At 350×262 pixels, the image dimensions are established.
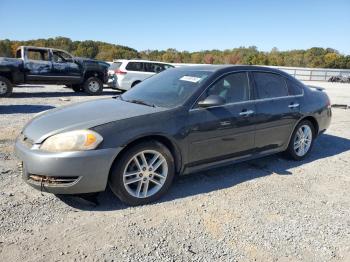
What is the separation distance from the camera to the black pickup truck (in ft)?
42.0

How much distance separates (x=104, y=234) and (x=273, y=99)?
124 inches

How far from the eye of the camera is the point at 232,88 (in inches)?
187

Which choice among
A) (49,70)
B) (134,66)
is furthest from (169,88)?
(134,66)

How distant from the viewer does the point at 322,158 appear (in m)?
6.03

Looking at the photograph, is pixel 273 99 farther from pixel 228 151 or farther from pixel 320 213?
pixel 320 213

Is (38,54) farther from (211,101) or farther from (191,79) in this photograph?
(211,101)

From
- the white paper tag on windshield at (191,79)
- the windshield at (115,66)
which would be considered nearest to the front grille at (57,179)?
the white paper tag on windshield at (191,79)

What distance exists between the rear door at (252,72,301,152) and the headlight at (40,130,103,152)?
2.34m

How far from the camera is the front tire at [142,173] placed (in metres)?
3.69

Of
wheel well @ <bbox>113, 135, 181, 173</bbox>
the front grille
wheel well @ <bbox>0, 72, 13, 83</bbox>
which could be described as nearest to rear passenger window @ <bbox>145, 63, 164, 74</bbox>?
wheel well @ <bbox>0, 72, 13, 83</bbox>

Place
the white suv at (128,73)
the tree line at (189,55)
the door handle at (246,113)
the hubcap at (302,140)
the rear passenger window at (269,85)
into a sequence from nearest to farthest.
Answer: the door handle at (246,113)
the rear passenger window at (269,85)
the hubcap at (302,140)
the white suv at (128,73)
the tree line at (189,55)

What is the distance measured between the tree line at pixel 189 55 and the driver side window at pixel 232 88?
44785mm

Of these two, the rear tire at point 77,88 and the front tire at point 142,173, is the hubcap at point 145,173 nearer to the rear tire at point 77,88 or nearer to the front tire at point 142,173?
the front tire at point 142,173

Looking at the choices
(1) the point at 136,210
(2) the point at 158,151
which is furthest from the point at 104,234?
(2) the point at 158,151
